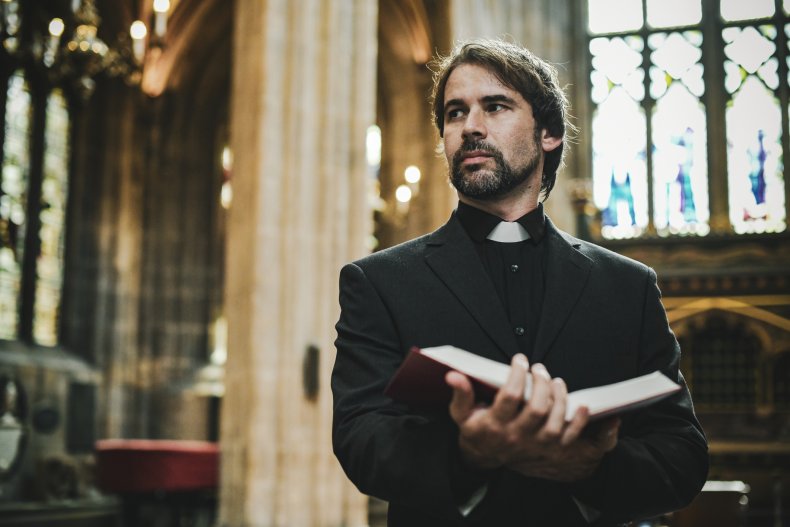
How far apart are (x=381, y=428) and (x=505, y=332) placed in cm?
28

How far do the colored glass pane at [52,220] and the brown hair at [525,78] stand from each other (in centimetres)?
1178

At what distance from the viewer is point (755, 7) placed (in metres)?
15.3

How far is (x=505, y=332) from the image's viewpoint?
1.65 metres

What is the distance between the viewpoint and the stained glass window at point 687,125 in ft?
48.2

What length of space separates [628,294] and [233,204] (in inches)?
256

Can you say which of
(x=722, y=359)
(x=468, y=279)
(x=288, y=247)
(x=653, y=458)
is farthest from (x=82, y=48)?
(x=653, y=458)

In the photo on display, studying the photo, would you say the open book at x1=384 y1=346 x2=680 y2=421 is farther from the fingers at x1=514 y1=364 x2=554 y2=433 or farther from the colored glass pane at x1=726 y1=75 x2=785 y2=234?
the colored glass pane at x1=726 y1=75 x2=785 y2=234

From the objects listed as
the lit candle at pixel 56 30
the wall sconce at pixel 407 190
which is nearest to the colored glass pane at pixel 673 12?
the wall sconce at pixel 407 190

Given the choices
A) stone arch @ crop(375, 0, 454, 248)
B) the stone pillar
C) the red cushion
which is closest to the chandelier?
the stone pillar

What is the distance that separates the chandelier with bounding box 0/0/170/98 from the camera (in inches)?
390

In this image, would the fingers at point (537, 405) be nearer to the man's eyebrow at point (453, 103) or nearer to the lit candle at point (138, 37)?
the man's eyebrow at point (453, 103)

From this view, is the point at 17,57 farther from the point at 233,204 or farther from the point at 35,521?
the point at 35,521

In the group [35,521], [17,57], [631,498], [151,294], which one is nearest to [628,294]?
[631,498]

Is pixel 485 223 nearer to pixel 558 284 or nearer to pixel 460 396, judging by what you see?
pixel 558 284
